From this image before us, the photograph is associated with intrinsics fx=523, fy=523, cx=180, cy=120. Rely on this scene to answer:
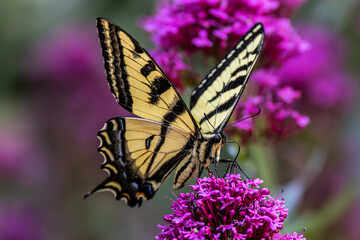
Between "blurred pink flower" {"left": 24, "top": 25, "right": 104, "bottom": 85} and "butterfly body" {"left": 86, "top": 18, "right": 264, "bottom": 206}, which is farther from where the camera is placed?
"blurred pink flower" {"left": 24, "top": 25, "right": 104, "bottom": 85}

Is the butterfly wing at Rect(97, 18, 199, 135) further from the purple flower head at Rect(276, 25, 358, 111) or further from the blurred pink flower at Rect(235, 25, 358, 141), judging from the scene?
the purple flower head at Rect(276, 25, 358, 111)

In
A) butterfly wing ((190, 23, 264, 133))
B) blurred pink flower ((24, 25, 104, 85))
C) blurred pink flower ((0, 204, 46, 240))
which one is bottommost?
blurred pink flower ((0, 204, 46, 240))

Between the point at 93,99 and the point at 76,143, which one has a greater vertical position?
the point at 93,99

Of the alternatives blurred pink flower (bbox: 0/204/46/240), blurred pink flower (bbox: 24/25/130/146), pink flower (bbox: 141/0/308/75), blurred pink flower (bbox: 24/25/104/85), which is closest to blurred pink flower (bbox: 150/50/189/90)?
pink flower (bbox: 141/0/308/75)

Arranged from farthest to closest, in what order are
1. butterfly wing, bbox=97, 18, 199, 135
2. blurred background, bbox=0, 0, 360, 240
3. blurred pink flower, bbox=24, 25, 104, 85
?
blurred pink flower, bbox=24, 25, 104, 85
blurred background, bbox=0, 0, 360, 240
butterfly wing, bbox=97, 18, 199, 135

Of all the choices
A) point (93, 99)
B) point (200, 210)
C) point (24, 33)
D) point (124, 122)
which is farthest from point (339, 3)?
point (24, 33)

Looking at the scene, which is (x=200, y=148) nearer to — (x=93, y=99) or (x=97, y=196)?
(x=97, y=196)
